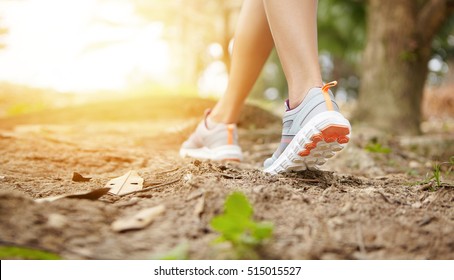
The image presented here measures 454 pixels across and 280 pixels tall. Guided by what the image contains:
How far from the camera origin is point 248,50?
71.0 inches

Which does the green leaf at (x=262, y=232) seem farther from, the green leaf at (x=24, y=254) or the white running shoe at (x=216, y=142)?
the white running shoe at (x=216, y=142)

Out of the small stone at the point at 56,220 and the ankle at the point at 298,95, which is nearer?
the small stone at the point at 56,220

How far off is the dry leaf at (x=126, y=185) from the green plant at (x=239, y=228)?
498mm

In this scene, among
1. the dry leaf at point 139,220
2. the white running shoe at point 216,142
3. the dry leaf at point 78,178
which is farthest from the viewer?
the white running shoe at point 216,142

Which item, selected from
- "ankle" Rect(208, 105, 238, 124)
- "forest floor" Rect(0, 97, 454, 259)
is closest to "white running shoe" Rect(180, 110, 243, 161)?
"ankle" Rect(208, 105, 238, 124)

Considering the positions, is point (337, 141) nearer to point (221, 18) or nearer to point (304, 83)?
point (304, 83)

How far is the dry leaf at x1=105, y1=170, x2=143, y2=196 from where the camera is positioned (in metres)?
1.28

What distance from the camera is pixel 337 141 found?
4.51ft

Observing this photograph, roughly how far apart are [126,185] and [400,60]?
371 centimetres

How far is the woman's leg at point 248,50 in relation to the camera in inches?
67.9

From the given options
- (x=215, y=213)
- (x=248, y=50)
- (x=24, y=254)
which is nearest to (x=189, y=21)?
(x=248, y=50)

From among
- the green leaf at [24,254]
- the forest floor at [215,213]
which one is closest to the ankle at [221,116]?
the forest floor at [215,213]

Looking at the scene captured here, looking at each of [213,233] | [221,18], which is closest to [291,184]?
[213,233]
